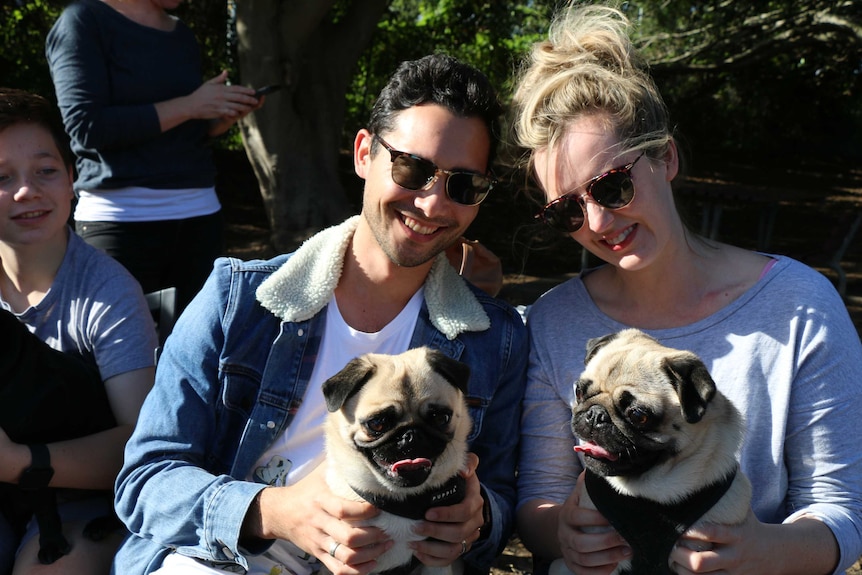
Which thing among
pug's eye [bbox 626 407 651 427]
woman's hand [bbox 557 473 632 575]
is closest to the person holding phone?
woman's hand [bbox 557 473 632 575]

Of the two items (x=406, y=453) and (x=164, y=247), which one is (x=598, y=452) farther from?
(x=164, y=247)

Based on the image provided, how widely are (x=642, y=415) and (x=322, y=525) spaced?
0.94 m

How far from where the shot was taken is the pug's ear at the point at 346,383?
229 centimetres

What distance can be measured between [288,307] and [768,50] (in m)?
15.8

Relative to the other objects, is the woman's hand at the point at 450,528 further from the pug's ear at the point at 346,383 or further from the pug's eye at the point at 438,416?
the pug's ear at the point at 346,383

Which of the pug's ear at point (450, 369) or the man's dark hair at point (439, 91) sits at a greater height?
the man's dark hair at point (439, 91)

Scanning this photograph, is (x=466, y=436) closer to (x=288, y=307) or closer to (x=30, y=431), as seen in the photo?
(x=288, y=307)

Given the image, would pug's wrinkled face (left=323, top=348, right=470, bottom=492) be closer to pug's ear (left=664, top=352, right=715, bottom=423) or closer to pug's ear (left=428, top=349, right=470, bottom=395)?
pug's ear (left=428, top=349, right=470, bottom=395)

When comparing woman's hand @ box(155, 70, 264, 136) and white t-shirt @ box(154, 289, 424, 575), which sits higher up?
woman's hand @ box(155, 70, 264, 136)

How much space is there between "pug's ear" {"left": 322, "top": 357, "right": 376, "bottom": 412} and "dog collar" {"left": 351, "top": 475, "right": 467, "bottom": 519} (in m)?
0.27

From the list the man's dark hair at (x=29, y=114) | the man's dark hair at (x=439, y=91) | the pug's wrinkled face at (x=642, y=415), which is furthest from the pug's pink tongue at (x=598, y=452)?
the man's dark hair at (x=29, y=114)

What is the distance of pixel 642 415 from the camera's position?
227cm

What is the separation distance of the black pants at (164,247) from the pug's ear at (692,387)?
9.36ft

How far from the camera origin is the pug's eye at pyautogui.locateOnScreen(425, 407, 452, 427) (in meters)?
2.38
